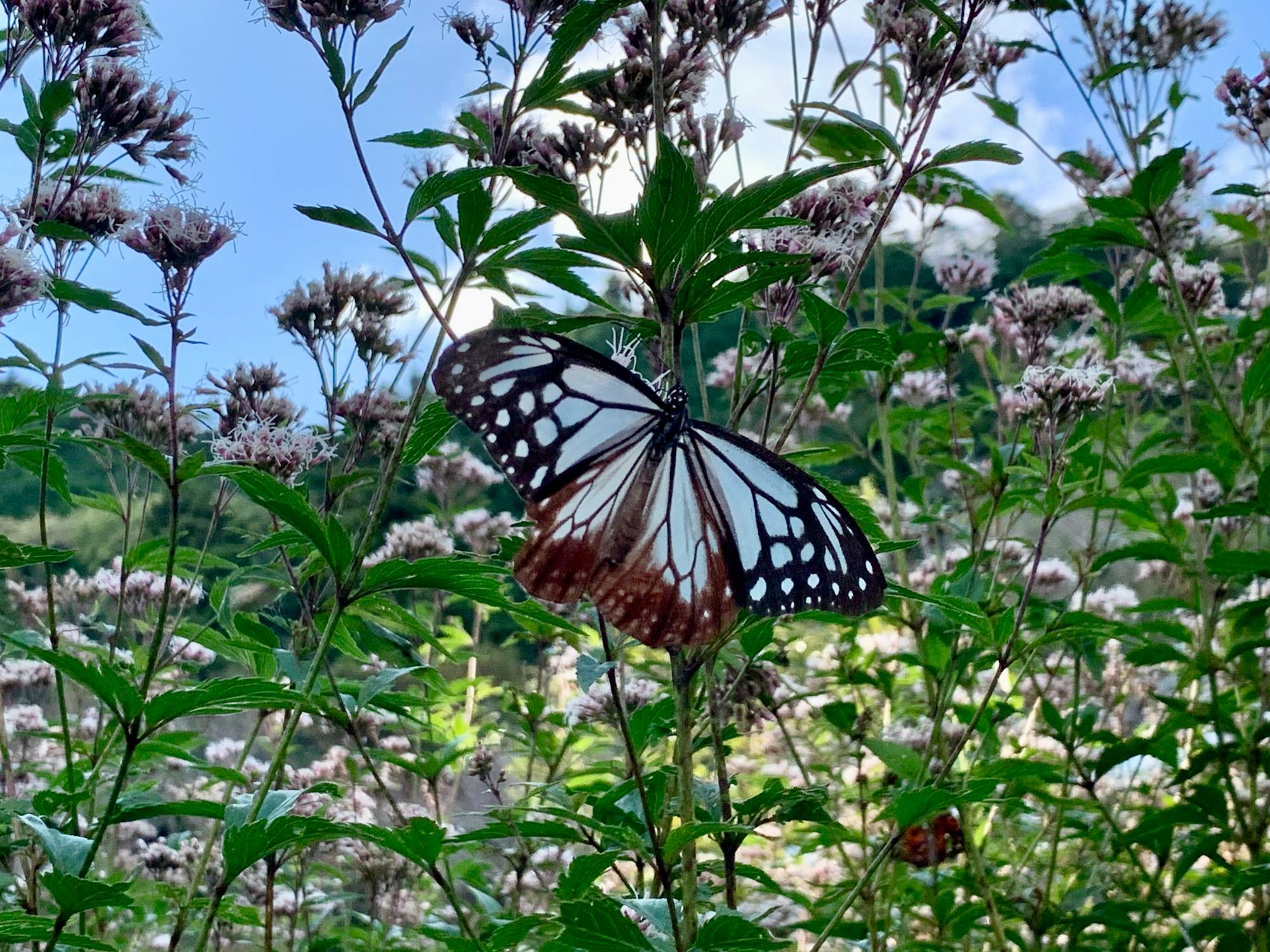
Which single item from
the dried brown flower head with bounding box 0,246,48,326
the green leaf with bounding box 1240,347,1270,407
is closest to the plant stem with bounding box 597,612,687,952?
the dried brown flower head with bounding box 0,246,48,326

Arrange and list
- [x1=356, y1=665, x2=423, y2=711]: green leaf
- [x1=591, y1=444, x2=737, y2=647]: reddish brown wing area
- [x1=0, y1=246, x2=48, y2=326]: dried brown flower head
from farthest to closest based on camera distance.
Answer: [x1=0, y1=246, x2=48, y2=326]: dried brown flower head → [x1=356, y1=665, x2=423, y2=711]: green leaf → [x1=591, y1=444, x2=737, y2=647]: reddish brown wing area

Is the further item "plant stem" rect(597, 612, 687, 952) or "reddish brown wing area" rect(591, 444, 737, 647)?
"reddish brown wing area" rect(591, 444, 737, 647)

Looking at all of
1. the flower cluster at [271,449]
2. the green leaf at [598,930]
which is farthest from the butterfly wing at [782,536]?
the flower cluster at [271,449]

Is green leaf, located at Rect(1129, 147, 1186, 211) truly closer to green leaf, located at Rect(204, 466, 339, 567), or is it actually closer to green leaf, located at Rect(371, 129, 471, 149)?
green leaf, located at Rect(371, 129, 471, 149)

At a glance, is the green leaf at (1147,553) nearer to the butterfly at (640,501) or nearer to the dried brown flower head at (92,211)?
the butterfly at (640,501)

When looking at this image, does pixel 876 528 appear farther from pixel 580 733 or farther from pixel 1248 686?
pixel 1248 686

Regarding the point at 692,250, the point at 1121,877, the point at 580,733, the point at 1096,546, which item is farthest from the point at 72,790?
the point at 1121,877
